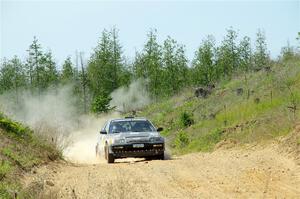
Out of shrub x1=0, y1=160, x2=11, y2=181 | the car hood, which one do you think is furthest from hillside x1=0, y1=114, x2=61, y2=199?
the car hood

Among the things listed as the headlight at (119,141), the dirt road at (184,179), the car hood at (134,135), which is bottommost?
the dirt road at (184,179)

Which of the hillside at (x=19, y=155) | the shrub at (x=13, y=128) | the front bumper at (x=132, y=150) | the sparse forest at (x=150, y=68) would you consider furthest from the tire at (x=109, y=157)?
the sparse forest at (x=150, y=68)

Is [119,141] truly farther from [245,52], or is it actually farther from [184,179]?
[245,52]

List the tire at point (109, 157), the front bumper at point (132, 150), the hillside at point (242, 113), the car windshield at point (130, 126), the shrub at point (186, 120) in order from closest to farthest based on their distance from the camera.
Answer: the front bumper at point (132, 150), the tire at point (109, 157), the car windshield at point (130, 126), the hillside at point (242, 113), the shrub at point (186, 120)

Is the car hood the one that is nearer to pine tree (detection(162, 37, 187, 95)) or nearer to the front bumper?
the front bumper

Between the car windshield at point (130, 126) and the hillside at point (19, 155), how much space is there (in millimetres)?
2360

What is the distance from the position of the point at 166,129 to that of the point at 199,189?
23.0m

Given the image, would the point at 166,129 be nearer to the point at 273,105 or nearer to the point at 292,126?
the point at 273,105

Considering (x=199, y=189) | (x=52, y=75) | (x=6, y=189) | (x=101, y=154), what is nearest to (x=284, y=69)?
(x=101, y=154)

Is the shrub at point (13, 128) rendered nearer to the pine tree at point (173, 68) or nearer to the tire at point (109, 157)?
the tire at point (109, 157)

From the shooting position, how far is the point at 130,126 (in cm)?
1928

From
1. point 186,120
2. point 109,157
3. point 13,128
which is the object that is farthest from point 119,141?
point 186,120

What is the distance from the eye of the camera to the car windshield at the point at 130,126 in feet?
62.5

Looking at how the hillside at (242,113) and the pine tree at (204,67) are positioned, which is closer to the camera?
the hillside at (242,113)
